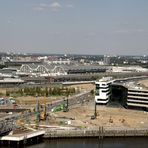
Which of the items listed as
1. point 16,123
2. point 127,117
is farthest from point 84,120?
point 16,123

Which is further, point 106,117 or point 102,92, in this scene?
point 102,92

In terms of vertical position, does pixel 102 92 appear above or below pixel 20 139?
above

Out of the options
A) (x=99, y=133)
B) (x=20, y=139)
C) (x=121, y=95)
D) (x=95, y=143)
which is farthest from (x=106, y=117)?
(x=20, y=139)

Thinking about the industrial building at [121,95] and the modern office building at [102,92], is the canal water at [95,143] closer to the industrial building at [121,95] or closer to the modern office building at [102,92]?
the industrial building at [121,95]

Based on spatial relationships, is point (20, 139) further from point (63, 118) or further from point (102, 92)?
point (102, 92)

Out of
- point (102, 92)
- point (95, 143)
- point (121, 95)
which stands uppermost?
point (102, 92)

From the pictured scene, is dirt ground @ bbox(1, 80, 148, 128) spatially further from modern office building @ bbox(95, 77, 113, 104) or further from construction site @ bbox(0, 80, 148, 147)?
modern office building @ bbox(95, 77, 113, 104)

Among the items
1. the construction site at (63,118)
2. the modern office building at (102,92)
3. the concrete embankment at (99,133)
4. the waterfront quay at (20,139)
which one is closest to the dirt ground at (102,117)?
the construction site at (63,118)
